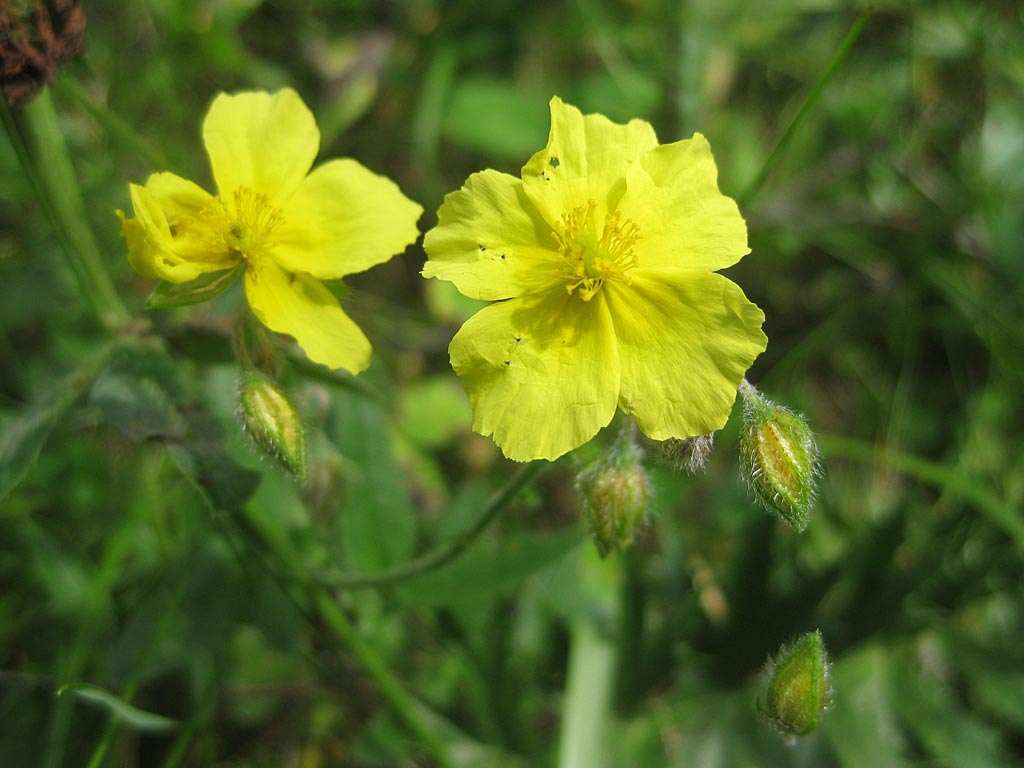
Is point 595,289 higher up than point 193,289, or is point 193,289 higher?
point 193,289

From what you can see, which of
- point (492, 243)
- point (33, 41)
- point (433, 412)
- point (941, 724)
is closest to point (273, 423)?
point (492, 243)

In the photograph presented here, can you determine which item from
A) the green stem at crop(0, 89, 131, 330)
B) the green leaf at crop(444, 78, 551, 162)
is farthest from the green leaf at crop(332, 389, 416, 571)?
the green leaf at crop(444, 78, 551, 162)

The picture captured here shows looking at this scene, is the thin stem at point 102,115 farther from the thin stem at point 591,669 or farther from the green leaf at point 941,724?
the green leaf at point 941,724

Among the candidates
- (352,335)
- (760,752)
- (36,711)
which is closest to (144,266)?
(352,335)

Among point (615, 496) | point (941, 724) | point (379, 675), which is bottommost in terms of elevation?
→ point (941, 724)

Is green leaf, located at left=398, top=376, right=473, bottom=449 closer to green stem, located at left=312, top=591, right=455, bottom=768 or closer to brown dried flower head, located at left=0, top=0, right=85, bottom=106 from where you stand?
green stem, located at left=312, top=591, right=455, bottom=768

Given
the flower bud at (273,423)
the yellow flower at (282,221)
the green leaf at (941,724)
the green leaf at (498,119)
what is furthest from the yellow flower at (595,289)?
the green leaf at (498,119)

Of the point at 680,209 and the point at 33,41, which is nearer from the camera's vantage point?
the point at 680,209

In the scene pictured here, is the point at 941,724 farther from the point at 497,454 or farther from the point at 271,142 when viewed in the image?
the point at 271,142
